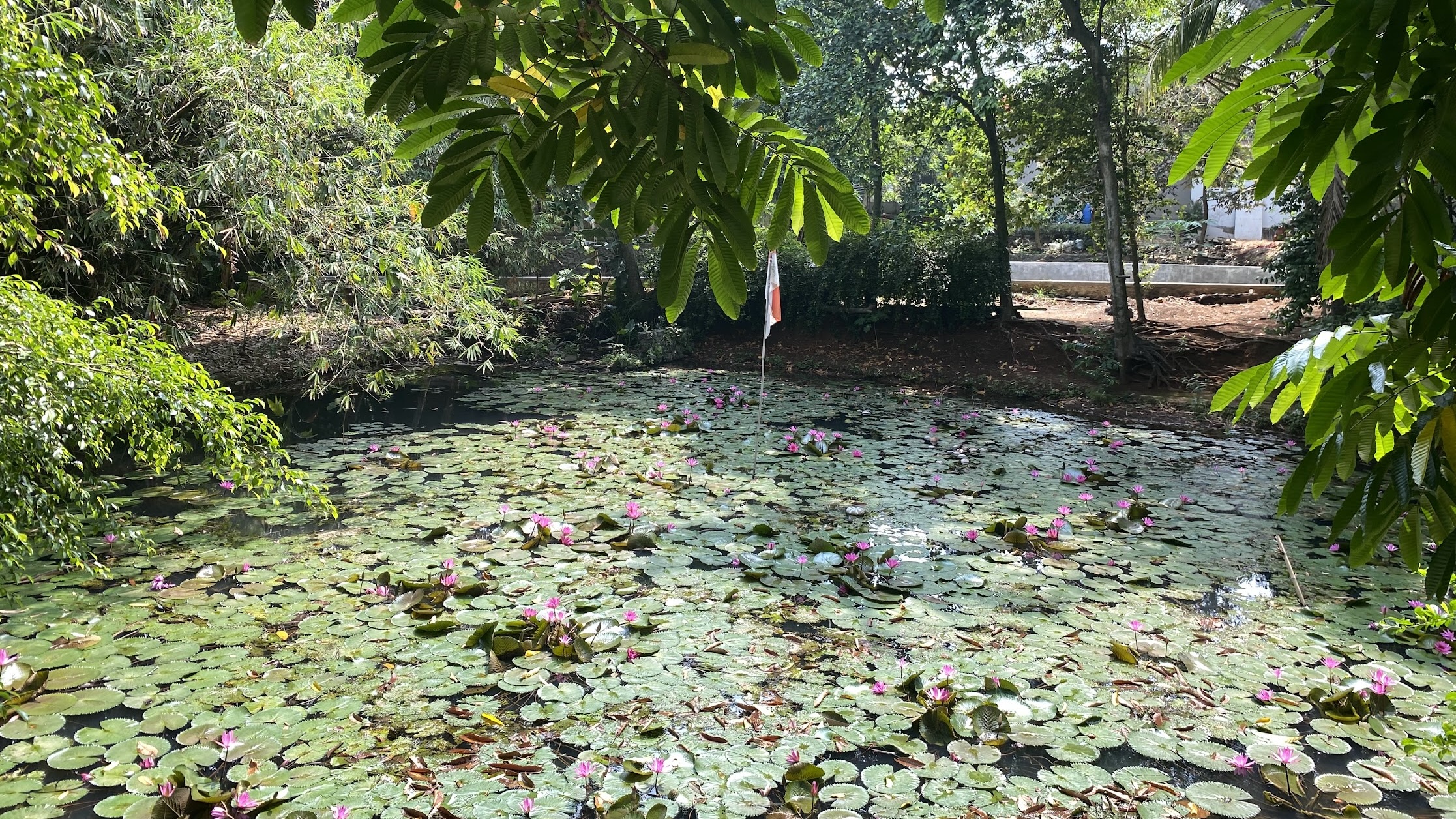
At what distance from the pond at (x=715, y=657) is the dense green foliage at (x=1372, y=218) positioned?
1268 millimetres

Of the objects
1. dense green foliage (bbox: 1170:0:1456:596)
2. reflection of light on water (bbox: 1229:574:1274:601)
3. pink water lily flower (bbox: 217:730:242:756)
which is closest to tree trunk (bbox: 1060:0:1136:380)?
reflection of light on water (bbox: 1229:574:1274:601)

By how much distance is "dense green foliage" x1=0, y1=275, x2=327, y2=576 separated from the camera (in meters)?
2.72

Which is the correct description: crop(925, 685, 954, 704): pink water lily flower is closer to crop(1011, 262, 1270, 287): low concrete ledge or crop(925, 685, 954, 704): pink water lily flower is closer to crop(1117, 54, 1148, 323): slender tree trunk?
crop(1117, 54, 1148, 323): slender tree trunk

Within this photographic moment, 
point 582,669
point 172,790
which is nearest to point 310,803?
point 172,790

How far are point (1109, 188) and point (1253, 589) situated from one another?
554 centimetres

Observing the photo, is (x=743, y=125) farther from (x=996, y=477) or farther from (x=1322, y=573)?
(x=996, y=477)

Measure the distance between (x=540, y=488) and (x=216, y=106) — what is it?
3282mm

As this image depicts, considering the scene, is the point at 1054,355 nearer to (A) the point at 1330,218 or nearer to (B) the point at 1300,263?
(B) the point at 1300,263

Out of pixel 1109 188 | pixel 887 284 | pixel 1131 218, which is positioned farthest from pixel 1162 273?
pixel 1109 188

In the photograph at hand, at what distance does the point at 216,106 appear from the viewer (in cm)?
540

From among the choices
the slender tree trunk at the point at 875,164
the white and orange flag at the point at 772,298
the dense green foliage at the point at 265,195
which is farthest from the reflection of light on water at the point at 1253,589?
the slender tree trunk at the point at 875,164

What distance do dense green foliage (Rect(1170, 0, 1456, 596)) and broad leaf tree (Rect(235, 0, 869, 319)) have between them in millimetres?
688

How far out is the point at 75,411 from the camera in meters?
2.96

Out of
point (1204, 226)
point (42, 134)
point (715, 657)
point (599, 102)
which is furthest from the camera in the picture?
point (1204, 226)
